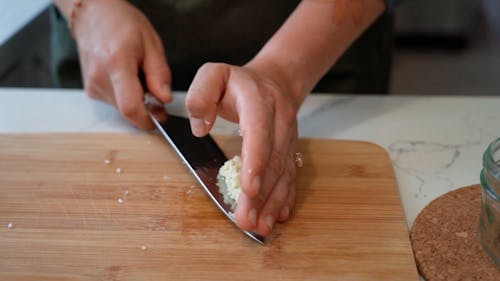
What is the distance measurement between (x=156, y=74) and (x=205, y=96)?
211 millimetres

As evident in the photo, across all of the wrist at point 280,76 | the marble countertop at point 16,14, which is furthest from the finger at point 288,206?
the marble countertop at point 16,14

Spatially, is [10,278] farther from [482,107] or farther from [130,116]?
[482,107]

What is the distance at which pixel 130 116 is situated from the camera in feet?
2.61

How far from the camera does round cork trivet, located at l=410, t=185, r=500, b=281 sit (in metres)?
0.57

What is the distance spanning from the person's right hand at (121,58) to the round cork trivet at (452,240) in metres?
0.41

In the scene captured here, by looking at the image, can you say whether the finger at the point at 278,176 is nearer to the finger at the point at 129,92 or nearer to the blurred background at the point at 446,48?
the finger at the point at 129,92

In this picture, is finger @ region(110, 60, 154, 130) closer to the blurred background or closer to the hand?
the hand

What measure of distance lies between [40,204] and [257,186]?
0.93 ft

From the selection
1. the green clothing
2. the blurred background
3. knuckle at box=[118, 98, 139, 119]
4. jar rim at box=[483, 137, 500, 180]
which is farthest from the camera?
the blurred background

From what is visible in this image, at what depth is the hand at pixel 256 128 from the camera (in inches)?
23.6

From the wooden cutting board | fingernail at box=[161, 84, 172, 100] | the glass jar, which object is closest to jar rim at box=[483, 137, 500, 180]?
the glass jar

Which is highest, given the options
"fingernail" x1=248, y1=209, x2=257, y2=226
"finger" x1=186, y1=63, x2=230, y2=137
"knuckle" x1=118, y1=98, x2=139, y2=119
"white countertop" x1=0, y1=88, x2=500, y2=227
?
"finger" x1=186, y1=63, x2=230, y2=137

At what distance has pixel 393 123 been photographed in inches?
33.3

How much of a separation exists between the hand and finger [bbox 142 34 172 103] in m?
0.16
